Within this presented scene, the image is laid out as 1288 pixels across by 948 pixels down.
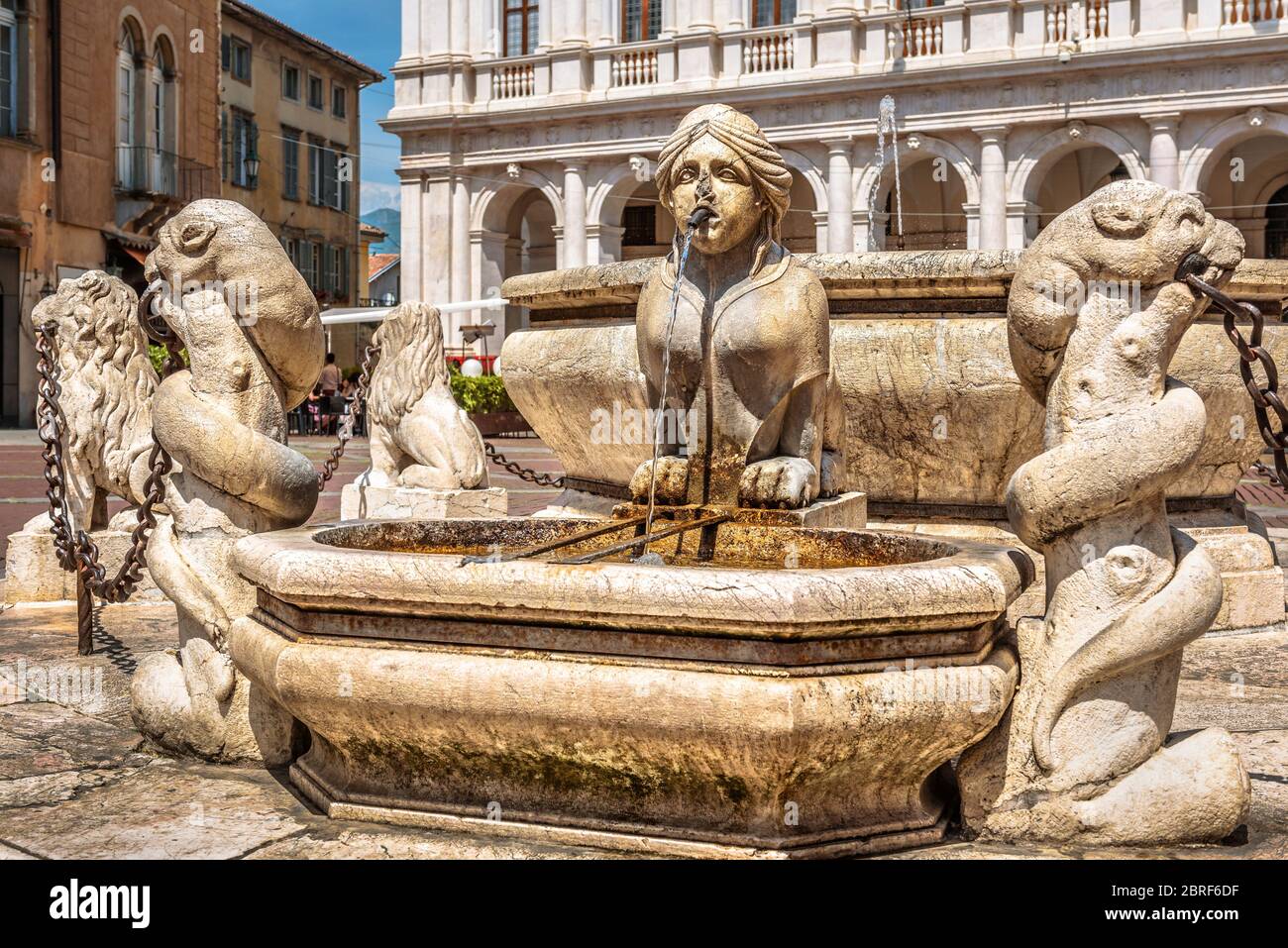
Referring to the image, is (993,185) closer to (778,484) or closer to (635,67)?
(635,67)

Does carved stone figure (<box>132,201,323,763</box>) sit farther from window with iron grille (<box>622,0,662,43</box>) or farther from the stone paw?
window with iron grille (<box>622,0,662,43</box>)

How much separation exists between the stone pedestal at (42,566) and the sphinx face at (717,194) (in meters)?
3.74

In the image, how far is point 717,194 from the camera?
13.2ft

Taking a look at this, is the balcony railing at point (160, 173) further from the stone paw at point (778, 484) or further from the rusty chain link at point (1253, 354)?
the rusty chain link at point (1253, 354)

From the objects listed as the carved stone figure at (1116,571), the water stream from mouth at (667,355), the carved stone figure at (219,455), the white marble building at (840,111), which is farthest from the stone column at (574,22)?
the carved stone figure at (1116,571)

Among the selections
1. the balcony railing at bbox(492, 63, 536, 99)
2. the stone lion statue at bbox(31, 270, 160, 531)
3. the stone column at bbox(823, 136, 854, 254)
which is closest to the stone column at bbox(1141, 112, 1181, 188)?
the stone column at bbox(823, 136, 854, 254)

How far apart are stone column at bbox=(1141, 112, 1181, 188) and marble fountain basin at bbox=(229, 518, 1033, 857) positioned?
76.5 feet

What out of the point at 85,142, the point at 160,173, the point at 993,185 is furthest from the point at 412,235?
the point at 993,185

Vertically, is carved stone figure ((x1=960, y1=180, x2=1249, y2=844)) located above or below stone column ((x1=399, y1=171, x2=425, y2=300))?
below

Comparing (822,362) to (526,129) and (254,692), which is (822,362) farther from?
(526,129)

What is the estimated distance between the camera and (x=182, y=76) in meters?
31.3

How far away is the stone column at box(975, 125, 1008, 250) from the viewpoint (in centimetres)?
2619

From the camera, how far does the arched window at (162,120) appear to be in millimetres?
30156
